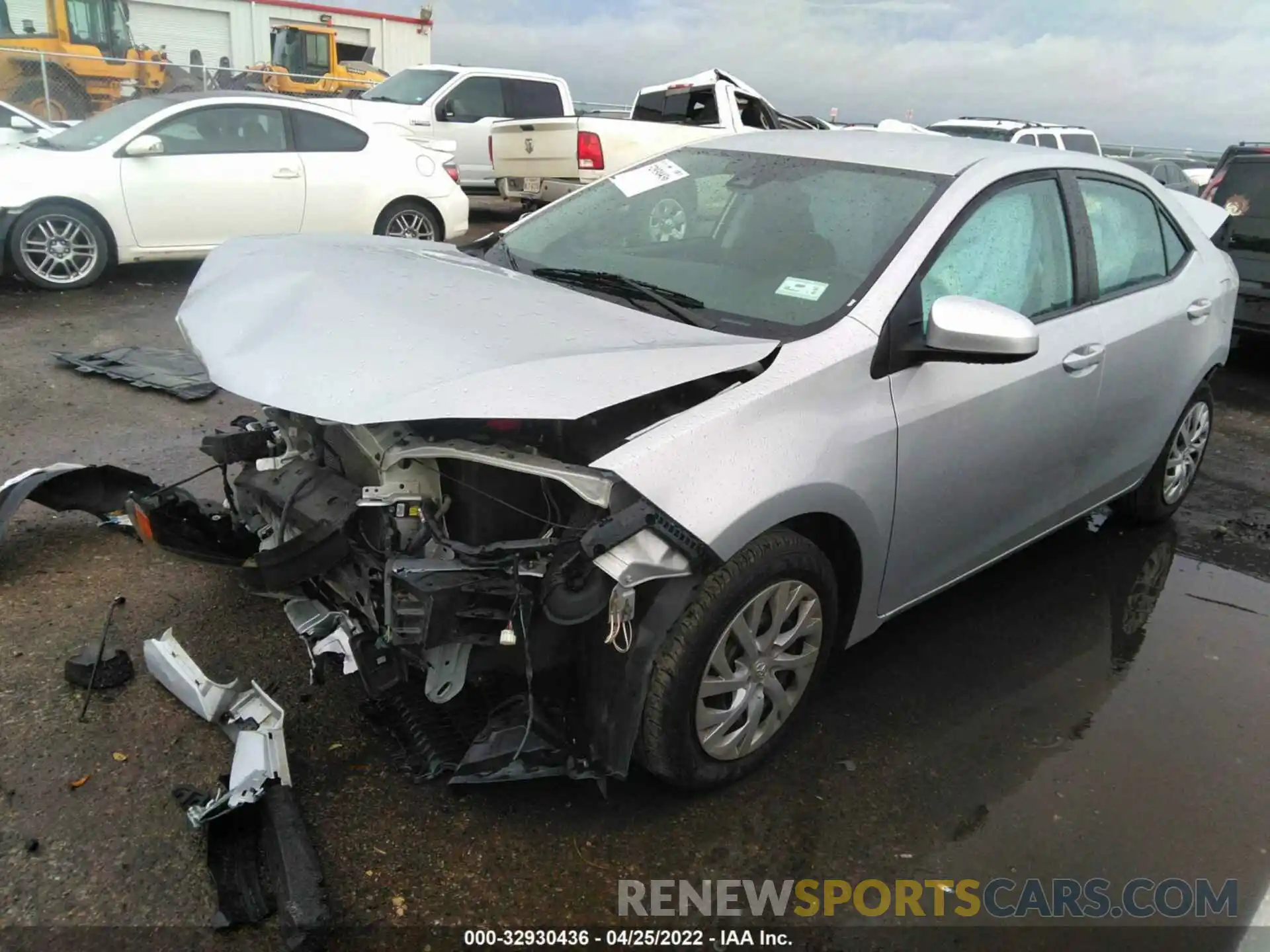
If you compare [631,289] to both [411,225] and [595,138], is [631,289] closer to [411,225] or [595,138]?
[411,225]

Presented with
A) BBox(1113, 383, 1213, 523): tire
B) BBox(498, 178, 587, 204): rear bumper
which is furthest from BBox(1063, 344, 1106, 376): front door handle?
BBox(498, 178, 587, 204): rear bumper

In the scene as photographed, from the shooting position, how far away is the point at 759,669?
2660mm

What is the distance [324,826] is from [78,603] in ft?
5.01

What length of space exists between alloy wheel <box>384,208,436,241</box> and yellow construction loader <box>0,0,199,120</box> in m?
9.36

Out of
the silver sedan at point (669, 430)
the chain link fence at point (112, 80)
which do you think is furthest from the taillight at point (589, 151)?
the silver sedan at point (669, 430)

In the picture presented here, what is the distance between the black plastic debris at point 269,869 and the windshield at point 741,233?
1.79 m

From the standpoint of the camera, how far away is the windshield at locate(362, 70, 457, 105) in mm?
12922

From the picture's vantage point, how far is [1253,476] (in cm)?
568

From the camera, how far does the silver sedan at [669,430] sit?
7.71 ft

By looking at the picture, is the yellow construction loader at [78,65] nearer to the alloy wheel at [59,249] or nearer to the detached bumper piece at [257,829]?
the alloy wheel at [59,249]

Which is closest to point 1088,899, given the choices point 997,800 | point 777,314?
point 997,800

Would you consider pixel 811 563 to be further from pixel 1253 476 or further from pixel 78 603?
pixel 1253 476

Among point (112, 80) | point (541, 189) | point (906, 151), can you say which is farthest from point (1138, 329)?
point (112, 80)

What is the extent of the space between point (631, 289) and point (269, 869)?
6.49 feet
